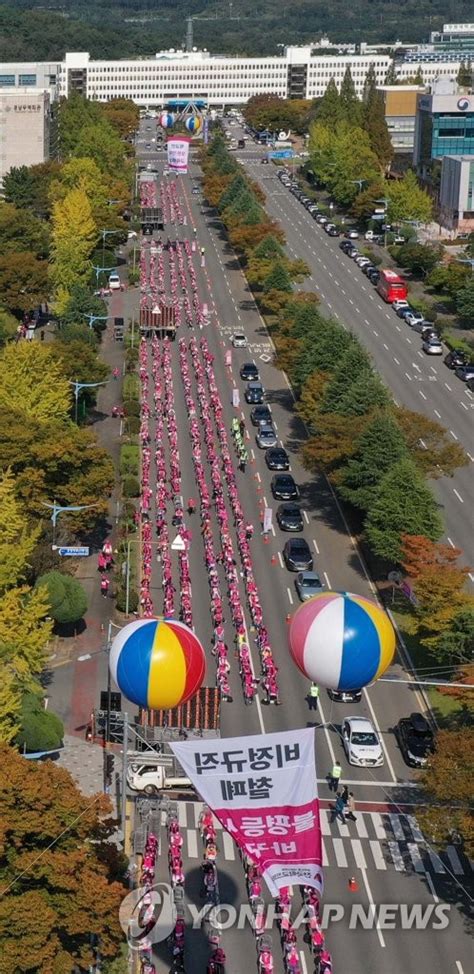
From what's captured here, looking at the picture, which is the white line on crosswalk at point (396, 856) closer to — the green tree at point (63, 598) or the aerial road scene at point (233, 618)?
the aerial road scene at point (233, 618)

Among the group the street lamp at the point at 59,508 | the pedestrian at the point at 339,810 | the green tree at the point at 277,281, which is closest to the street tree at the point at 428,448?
the street lamp at the point at 59,508

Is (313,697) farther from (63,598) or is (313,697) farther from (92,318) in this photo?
(92,318)

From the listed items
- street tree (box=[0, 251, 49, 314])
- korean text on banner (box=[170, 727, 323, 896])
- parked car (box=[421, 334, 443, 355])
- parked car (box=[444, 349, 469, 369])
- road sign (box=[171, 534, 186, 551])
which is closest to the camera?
korean text on banner (box=[170, 727, 323, 896])

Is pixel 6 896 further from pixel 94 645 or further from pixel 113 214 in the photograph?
pixel 113 214

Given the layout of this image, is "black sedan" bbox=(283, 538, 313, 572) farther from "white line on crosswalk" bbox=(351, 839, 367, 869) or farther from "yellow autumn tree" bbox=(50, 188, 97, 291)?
"yellow autumn tree" bbox=(50, 188, 97, 291)

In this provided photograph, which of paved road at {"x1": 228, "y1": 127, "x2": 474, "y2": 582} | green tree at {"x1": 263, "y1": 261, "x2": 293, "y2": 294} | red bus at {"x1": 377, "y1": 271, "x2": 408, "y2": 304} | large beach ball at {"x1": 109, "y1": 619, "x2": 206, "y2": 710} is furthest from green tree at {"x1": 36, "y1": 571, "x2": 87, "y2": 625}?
red bus at {"x1": 377, "y1": 271, "x2": 408, "y2": 304}

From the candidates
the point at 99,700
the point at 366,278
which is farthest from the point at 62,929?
the point at 366,278

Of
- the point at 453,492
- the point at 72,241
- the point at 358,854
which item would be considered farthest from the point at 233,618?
the point at 72,241
